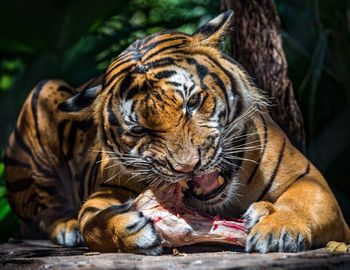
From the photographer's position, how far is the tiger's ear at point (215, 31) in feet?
11.5

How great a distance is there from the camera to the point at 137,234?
3023 millimetres

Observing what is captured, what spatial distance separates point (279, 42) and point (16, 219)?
2101 millimetres

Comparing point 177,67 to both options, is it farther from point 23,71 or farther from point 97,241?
point 23,71

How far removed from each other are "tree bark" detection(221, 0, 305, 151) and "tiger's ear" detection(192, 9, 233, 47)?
2.04 ft

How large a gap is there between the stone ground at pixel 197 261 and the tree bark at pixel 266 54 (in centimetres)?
115

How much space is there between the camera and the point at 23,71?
21.2 feet

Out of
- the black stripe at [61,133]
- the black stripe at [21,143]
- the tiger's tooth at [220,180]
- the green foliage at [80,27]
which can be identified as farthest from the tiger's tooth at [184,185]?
the green foliage at [80,27]

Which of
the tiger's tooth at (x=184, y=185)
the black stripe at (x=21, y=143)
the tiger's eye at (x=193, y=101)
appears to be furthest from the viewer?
the black stripe at (x=21, y=143)

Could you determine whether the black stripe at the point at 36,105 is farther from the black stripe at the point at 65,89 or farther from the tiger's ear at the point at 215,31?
the tiger's ear at the point at 215,31

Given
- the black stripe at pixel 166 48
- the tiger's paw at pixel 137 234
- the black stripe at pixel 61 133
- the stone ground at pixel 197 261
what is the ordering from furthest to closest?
the black stripe at pixel 61 133
the black stripe at pixel 166 48
the tiger's paw at pixel 137 234
the stone ground at pixel 197 261

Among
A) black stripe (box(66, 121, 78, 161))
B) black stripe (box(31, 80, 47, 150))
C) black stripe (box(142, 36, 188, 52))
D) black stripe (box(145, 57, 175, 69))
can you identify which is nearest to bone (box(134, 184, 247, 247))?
black stripe (box(145, 57, 175, 69))

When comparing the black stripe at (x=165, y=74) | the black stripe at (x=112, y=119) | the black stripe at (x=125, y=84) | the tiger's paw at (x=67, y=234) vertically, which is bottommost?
the tiger's paw at (x=67, y=234)

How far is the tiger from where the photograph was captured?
301cm

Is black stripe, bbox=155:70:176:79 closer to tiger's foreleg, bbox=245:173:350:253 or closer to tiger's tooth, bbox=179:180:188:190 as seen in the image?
tiger's tooth, bbox=179:180:188:190
